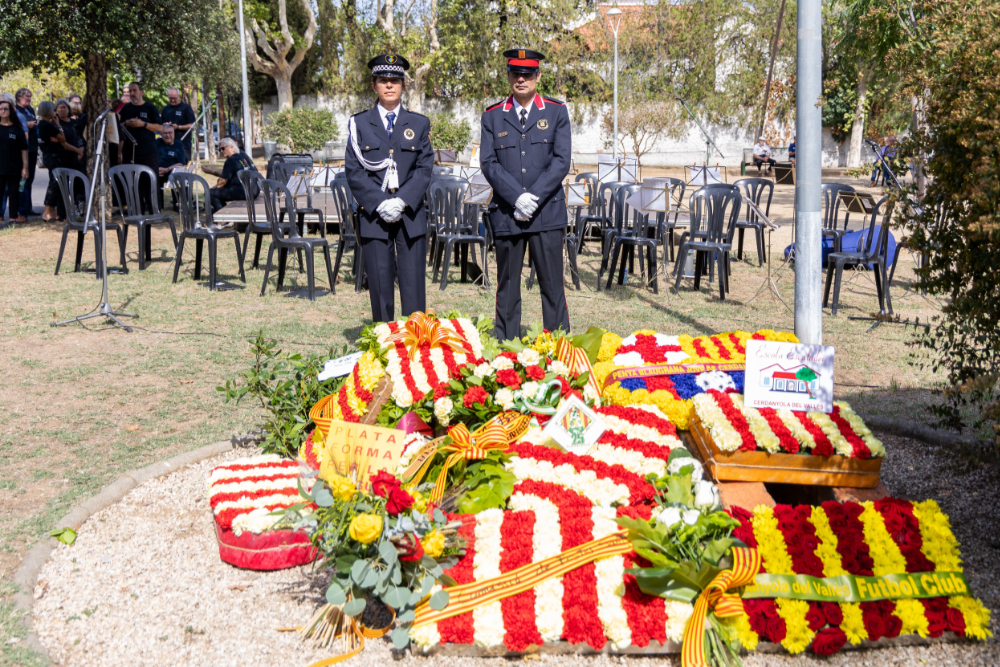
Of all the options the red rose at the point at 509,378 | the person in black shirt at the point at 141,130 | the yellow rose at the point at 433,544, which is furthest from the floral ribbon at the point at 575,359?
the person in black shirt at the point at 141,130

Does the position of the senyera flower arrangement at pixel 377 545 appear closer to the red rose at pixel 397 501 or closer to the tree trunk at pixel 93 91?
the red rose at pixel 397 501

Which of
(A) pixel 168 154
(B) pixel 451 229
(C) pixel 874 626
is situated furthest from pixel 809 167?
(A) pixel 168 154

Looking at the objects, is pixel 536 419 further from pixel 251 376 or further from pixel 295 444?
pixel 251 376

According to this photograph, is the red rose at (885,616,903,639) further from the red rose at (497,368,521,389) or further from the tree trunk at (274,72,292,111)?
the tree trunk at (274,72,292,111)

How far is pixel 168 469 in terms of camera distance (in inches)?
179

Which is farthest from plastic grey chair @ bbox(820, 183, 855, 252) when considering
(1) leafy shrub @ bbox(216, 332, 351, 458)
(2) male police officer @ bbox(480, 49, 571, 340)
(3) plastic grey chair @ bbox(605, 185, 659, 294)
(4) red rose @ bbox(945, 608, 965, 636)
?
(4) red rose @ bbox(945, 608, 965, 636)

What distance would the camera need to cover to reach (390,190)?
229 inches

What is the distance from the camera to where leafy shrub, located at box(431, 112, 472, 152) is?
33281 millimetres

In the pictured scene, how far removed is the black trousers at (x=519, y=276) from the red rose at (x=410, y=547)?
2949 millimetres

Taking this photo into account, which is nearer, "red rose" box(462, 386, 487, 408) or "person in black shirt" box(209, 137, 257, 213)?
"red rose" box(462, 386, 487, 408)

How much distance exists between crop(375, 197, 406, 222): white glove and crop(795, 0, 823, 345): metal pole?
2411 mm

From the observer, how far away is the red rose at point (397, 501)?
9.27 ft

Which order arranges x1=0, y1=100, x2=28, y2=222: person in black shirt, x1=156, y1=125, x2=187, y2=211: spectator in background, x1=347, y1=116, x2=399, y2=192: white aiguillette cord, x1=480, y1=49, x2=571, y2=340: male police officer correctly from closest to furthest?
1. x1=480, y1=49, x2=571, y2=340: male police officer
2. x1=347, y1=116, x2=399, y2=192: white aiguillette cord
3. x1=0, y1=100, x2=28, y2=222: person in black shirt
4. x1=156, y1=125, x2=187, y2=211: spectator in background

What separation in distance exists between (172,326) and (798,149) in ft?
17.6
